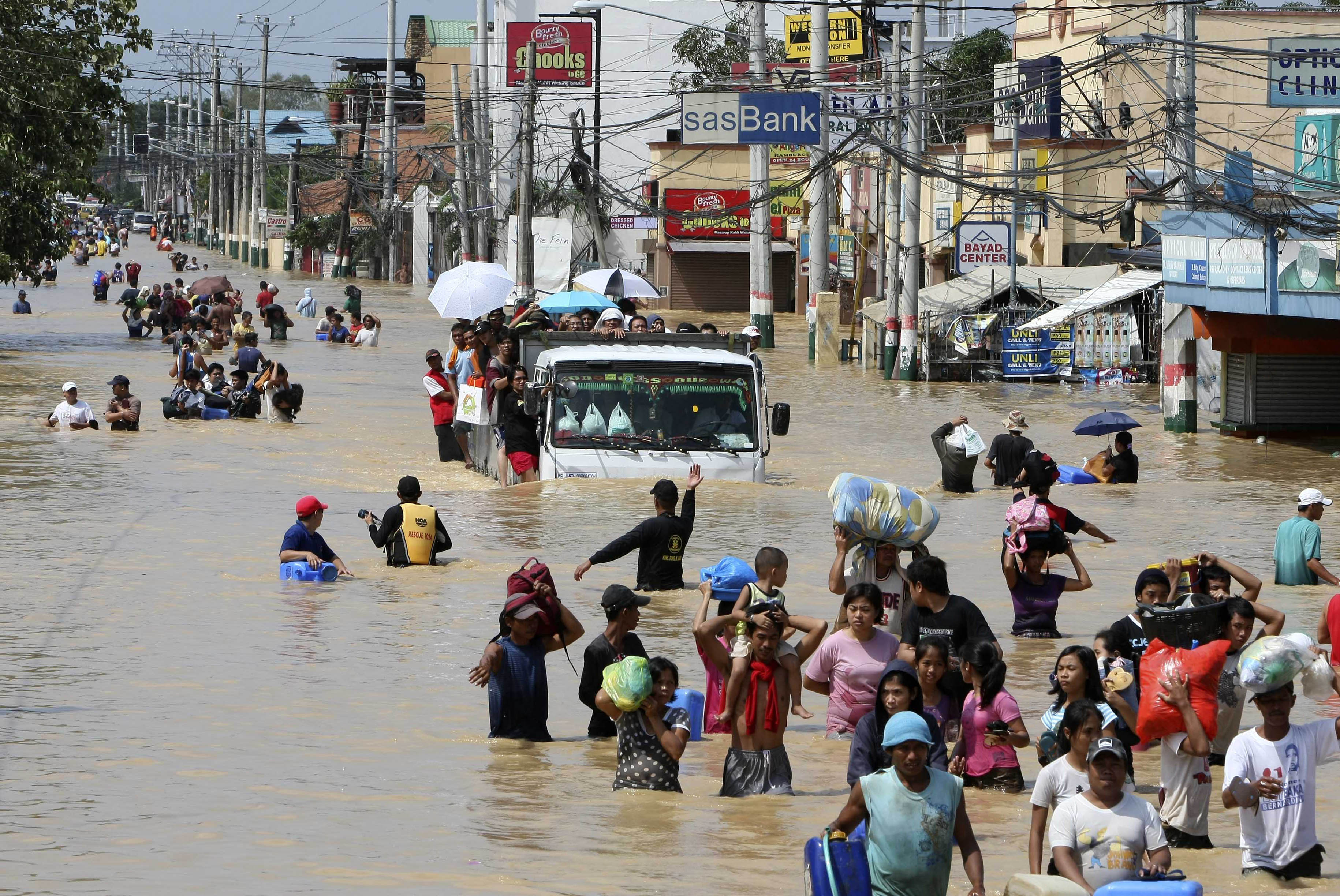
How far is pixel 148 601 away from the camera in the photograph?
49.2 ft

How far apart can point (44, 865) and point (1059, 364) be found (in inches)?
1380

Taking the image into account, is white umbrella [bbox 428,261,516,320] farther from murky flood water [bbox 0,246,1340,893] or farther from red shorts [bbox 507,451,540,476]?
red shorts [bbox 507,451,540,476]

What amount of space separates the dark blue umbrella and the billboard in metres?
38.0

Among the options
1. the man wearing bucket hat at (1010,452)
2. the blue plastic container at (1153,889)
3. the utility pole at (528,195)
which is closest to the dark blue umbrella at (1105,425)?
the man wearing bucket hat at (1010,452)

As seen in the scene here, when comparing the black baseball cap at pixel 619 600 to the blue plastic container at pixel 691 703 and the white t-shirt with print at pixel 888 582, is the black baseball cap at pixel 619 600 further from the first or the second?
the white t-shirt with print at pixel 888 582

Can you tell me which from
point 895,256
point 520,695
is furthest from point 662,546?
point 895,256

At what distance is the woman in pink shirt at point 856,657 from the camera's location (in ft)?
29.7

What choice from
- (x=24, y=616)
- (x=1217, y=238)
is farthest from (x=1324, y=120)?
(x=24, y=616)

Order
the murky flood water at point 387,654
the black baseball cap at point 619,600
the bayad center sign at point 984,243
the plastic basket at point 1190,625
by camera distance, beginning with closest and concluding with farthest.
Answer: the murky flood water at point 387,654, the plastic basket at point 1190,625, the black baseball cap at point 619,600, the bayad center sign at point 984,243

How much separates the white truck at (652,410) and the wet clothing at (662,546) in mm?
4378

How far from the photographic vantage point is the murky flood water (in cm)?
795

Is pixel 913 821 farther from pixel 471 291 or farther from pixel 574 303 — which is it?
pixel 471 291

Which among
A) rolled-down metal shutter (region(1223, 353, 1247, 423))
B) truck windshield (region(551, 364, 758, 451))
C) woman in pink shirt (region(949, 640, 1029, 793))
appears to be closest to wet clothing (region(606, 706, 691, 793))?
woman in pink shirt (region(949, 640, 1029, 793))

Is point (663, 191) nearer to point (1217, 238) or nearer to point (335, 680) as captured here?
point (1217, 238)
